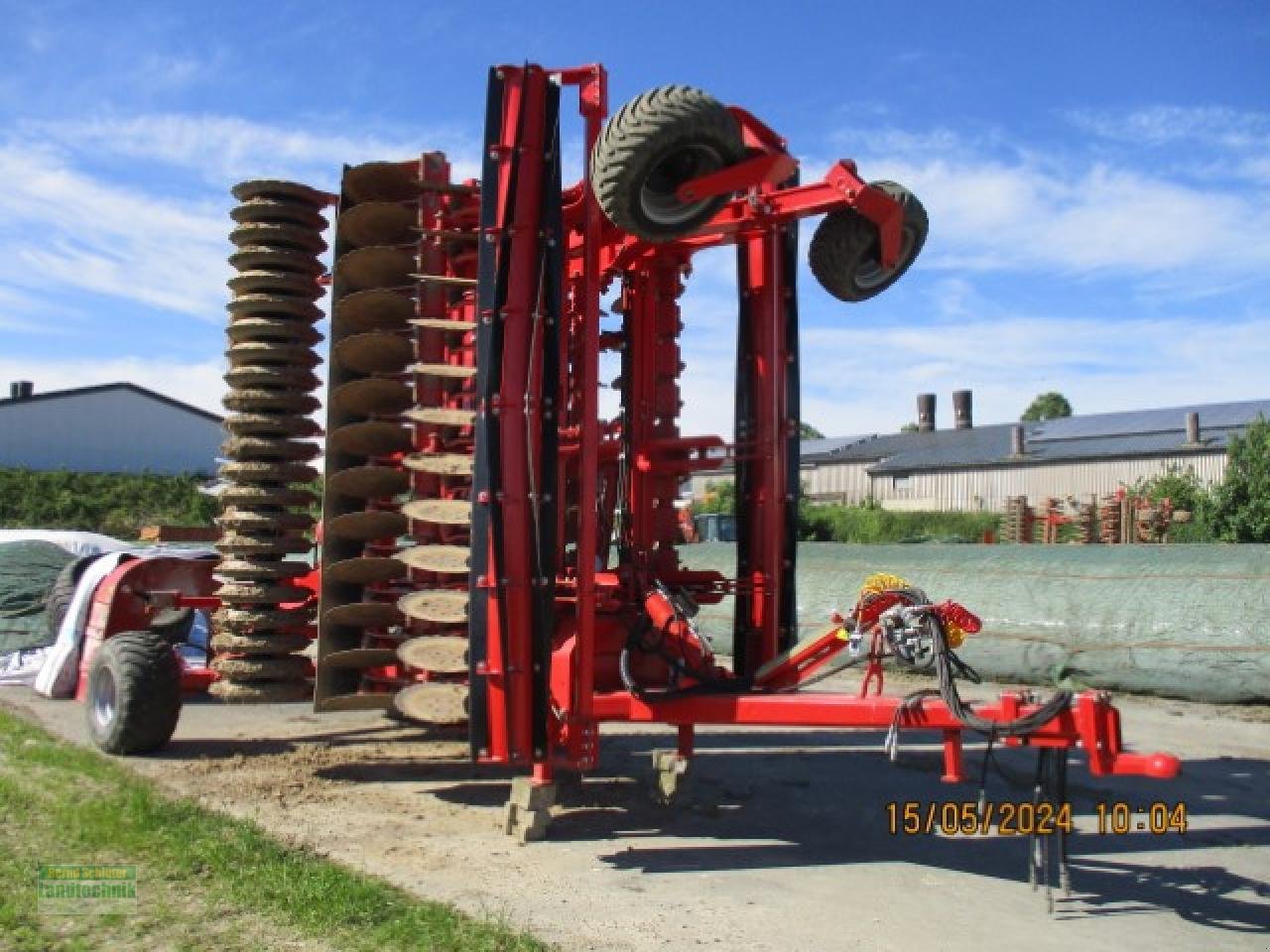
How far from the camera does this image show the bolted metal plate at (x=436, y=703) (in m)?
5.60

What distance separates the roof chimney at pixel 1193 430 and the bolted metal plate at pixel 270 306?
37213 millimetres

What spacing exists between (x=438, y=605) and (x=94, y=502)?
102 feet

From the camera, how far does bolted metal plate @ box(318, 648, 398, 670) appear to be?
649 centimetres

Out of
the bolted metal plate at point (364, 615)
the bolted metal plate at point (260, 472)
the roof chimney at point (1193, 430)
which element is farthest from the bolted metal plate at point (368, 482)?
the roof chimney at point (1193, 430)

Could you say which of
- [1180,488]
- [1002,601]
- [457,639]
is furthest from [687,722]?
[1180,488]

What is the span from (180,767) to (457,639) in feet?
8.38

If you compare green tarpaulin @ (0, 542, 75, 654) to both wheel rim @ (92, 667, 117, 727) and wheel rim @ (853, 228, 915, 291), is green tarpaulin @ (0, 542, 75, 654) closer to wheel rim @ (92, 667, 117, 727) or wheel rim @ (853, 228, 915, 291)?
wheel rim @ (92, 667, 117, 727)

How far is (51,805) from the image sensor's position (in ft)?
19.9

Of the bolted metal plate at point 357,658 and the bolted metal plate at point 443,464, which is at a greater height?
the bolted metal plate at point 443,464

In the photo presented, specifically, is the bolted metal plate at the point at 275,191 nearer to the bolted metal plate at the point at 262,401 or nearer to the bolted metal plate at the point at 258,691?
the bolted metal plate at the point at 262,401

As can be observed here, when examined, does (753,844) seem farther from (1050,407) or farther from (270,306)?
(1050,407)

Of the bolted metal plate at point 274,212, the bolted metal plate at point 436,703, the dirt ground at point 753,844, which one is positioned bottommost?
the dirt ground at point 753,844

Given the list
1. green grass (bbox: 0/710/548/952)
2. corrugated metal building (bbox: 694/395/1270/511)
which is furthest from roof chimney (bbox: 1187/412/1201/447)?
green grass (bbox: 0/710/548/952)

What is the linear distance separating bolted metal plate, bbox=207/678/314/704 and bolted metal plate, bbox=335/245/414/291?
94.1 inches
